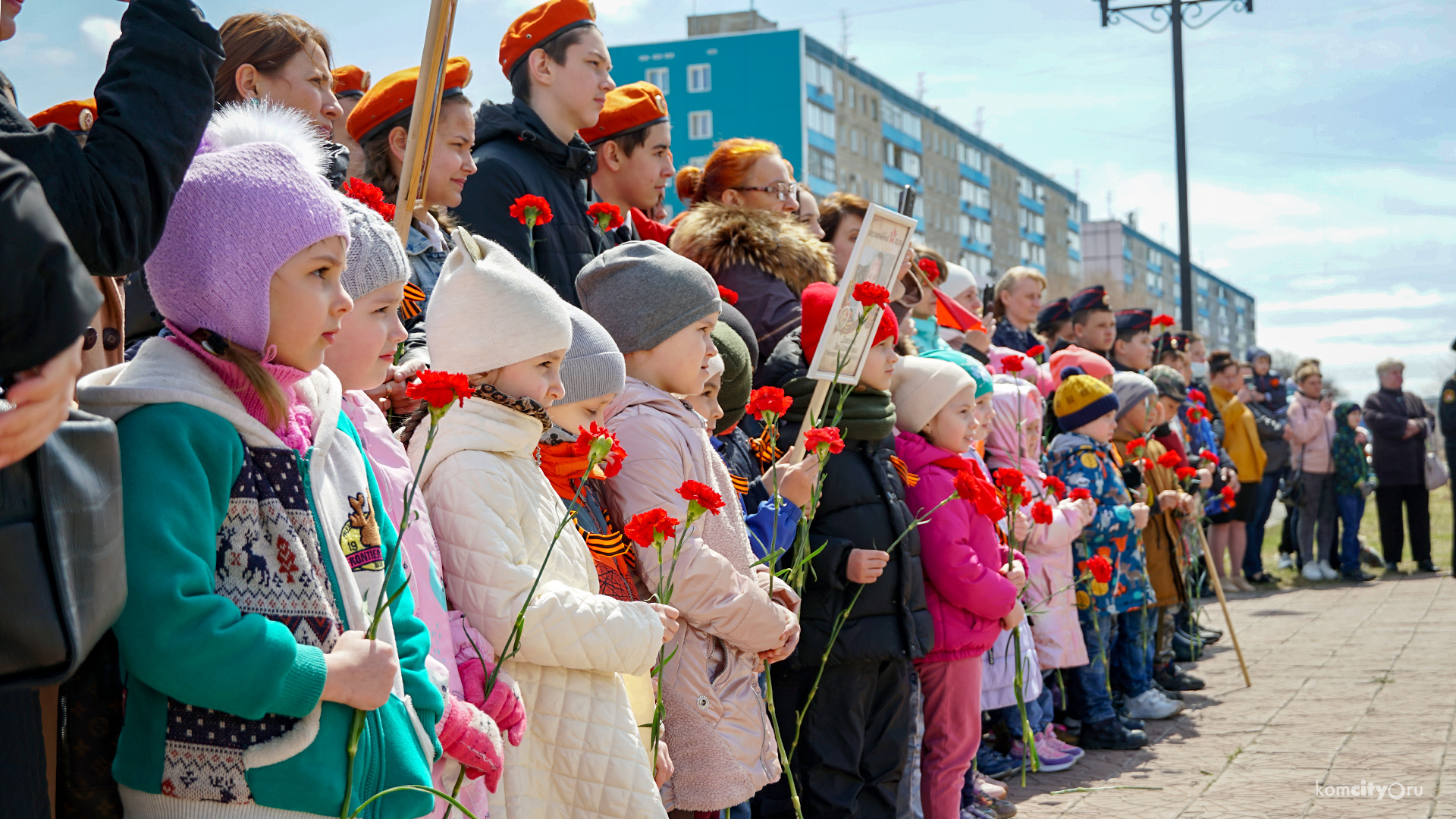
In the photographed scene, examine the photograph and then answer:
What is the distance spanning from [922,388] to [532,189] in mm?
1688

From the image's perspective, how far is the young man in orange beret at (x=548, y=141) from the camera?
4211mm

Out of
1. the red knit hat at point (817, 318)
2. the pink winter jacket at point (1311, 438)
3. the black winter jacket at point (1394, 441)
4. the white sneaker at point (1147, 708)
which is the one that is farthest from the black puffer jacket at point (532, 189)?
the black winter jacket at point (1394, 441)

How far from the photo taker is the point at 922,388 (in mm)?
4922

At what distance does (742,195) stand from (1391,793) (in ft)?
12.5

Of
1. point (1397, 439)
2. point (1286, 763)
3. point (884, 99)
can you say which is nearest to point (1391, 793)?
point (1286, 763)

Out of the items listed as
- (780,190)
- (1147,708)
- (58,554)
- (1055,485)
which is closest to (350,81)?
(780,190)

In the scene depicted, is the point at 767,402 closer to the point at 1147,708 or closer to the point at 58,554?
the point at 58,554

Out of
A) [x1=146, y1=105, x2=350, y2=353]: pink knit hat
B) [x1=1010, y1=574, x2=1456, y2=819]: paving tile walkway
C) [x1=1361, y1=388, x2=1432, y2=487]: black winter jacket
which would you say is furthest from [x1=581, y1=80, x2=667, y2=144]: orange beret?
A: [x1=1361, y1=388, x2=1432, y2=487]: black winter jacket

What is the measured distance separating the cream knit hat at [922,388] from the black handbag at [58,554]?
3.60 metres

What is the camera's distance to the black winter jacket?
13867mm

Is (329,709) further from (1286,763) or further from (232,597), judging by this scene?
(1286,763)

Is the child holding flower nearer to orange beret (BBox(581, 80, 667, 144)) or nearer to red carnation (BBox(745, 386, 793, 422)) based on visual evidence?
red carnation (BBox(745, 386, 793, 422))

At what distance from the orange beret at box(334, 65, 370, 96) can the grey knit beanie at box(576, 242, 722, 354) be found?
2204mm

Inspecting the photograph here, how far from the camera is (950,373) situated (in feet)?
16.1
